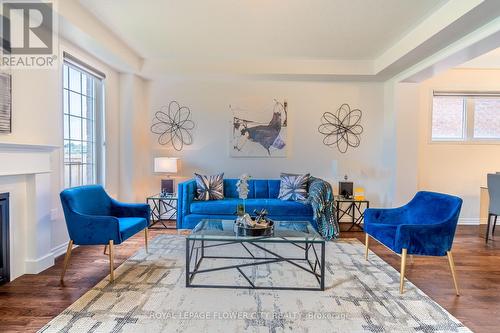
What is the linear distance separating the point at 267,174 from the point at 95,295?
3.26 metres

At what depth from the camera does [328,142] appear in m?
5.04

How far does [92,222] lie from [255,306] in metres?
1.64

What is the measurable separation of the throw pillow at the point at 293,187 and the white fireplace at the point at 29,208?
2.96m

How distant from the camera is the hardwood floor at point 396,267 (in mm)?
2062

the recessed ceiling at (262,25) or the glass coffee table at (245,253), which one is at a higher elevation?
the recessed ceiling at (262,25)

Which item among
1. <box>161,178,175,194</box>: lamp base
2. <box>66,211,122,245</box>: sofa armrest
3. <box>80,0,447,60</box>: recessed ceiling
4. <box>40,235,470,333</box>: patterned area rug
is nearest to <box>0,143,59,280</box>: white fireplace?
<box>66,211,122,245</box>: sofa armrest

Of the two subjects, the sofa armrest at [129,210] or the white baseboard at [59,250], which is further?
the sofa armrest at [129,210]

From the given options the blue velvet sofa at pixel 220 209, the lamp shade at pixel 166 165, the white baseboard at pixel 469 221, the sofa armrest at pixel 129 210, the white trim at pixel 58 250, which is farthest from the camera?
the white baseboard at pixel 469 221

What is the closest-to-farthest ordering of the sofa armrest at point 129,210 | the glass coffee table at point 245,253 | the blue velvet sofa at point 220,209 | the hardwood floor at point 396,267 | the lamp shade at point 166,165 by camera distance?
1. the hardwood floor at point 396,267
2. the glass coffee table at point 245,253
3. the sofa armrest at point 129,210
4. the blue velvet sofa at point 220,209
5. the lamp shade at point 166,165

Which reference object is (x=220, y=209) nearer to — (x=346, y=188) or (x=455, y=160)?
(x=346, y=188)

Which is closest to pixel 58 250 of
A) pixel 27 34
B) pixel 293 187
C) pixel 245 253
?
pixel 245 253

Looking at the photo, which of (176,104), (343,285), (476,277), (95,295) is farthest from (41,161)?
(476,277)

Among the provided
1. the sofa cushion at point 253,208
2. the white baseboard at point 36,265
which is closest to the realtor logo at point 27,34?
the white baseboard at point 36,265

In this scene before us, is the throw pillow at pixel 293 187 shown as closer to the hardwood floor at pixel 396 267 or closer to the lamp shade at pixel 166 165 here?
the hardwood floor at pixel 396 267
